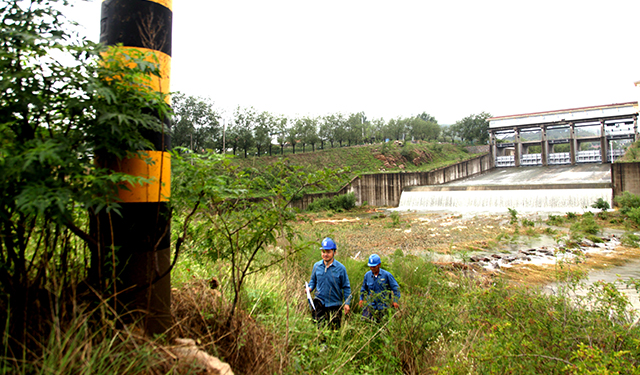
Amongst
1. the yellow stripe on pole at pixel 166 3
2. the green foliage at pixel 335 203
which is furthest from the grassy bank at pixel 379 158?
the yellow stripe on pole at pixel 166 3

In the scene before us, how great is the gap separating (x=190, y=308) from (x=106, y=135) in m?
1.57

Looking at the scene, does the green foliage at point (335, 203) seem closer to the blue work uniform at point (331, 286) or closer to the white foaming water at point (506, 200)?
the white foaming water at point (506, 200)

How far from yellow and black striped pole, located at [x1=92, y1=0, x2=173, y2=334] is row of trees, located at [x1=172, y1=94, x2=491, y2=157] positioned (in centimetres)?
2210

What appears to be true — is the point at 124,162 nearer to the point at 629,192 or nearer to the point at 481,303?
the point at 481,303

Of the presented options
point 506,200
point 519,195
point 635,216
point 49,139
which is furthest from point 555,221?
point 49,139

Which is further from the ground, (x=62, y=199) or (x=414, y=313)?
(x=62, y=199)

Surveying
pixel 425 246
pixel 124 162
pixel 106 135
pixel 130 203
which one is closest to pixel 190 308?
pixel 130 203

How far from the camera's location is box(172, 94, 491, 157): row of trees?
41469mm

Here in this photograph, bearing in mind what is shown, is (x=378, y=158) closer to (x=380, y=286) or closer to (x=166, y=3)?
(x=380, y=286)

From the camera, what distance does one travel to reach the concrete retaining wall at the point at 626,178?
24.9 metres

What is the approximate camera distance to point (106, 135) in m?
1.96

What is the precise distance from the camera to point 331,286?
5059 millimetres

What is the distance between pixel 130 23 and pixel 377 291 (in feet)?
14.4

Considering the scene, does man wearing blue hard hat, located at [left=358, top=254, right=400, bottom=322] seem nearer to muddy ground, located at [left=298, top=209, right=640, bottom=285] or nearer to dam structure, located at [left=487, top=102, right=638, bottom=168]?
muddy ground, located at [left=298, top=209, right=640, bottom=285]
